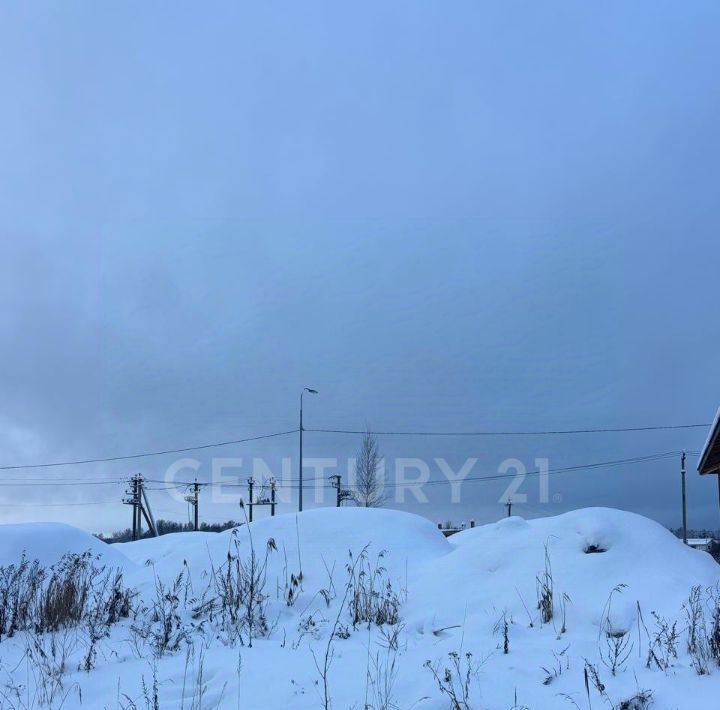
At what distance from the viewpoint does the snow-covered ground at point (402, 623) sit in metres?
4.16

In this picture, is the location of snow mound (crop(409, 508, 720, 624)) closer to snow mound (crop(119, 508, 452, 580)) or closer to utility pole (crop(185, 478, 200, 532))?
snow mound (crop(119, 508, 452, 580))

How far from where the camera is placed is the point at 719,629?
4453mm

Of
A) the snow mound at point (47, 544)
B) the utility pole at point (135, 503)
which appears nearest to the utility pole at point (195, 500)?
the utility pole at point (135, 503)

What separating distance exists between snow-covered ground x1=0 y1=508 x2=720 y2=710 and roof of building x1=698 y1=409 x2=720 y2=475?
213 inches

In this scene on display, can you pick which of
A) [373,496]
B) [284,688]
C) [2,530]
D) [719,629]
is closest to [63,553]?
[2,530]

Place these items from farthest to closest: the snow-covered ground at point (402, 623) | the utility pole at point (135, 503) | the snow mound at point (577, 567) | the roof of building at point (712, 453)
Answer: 1. the utility pole at point (135, 503)
2. the roof of building at point (712, 453)
3. the snow mound at point (577, 567)
4. the snow-covered ground at point (402, 623)

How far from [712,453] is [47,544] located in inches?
495

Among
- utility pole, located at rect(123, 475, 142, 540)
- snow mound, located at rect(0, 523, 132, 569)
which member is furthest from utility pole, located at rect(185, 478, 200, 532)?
snow mound, located at rect(0, 523, 132, 569)

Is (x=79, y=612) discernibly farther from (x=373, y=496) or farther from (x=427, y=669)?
(x=373, y=496)

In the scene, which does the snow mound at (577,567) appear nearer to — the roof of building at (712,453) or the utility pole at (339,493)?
the roof of building at (712,453)

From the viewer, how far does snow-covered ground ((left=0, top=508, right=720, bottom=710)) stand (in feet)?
13.6

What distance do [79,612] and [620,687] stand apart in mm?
5247

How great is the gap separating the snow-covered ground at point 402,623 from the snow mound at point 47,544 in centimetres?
3

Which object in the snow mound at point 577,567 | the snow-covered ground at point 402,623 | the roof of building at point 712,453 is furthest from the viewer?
the roof of building at point 712,453
